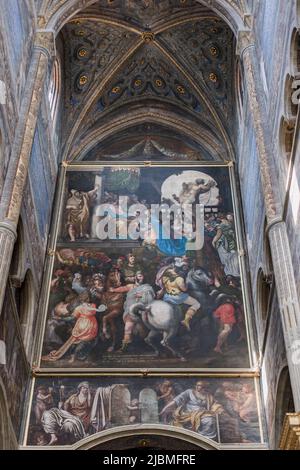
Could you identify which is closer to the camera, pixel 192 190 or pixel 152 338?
pixel 152 338

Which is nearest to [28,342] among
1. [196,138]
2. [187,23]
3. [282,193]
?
[282,193]

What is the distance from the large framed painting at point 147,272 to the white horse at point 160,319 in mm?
20

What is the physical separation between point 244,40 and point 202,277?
5.00m

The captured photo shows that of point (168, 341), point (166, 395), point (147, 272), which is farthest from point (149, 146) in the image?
point (166, 395)

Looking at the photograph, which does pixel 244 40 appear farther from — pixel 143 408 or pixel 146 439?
pixel 146 439

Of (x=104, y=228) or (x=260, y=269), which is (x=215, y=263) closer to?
(x=260, y=269)

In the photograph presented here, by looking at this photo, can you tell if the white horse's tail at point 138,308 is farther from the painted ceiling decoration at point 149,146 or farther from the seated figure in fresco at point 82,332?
the painted ceiling decoration at point 149,146

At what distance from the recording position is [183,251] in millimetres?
15633

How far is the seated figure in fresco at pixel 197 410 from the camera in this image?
40.6 feet

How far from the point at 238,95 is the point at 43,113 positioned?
524cm

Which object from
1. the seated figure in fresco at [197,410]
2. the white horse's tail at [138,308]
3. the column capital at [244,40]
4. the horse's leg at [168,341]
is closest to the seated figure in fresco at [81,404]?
the seated figure in fresco at [197,410]

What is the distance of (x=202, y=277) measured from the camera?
594 inches

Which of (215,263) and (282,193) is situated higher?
(215,263)

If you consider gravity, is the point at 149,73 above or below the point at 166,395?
above
